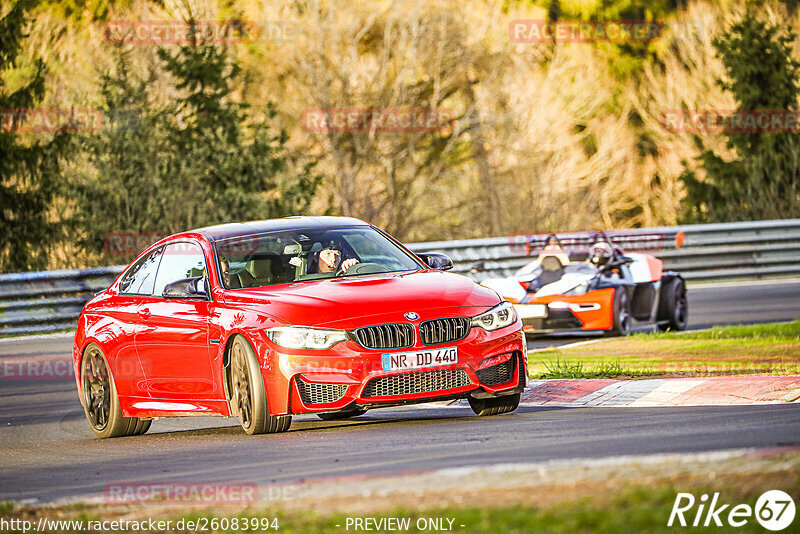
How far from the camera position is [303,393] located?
9.80 meters

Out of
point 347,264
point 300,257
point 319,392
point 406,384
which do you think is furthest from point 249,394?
point 347,264

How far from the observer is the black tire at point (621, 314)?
1741 cm

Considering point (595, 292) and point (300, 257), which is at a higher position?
point (300, 257)

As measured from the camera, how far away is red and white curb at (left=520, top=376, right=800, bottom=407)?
10.6 metres

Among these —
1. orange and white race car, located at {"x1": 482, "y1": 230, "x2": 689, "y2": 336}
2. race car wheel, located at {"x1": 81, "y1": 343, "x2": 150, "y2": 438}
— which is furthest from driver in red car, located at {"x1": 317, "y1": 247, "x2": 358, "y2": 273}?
orange and white race car, located at {"x1": 482, "y1": 230, "x2": 689, "y2": 336}

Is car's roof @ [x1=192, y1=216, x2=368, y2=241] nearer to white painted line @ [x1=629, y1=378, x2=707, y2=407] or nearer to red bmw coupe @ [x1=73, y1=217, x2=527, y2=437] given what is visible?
red bmw coupe @ [x1=73, y1=217, x2=527, y2=437]

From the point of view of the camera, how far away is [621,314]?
1756 centimetres

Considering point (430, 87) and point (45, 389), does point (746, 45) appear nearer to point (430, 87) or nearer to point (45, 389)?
point (430, 87)

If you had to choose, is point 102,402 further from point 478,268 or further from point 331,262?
point 478,268

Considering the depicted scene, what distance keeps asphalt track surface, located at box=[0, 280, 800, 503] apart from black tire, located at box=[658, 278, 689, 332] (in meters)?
6.80

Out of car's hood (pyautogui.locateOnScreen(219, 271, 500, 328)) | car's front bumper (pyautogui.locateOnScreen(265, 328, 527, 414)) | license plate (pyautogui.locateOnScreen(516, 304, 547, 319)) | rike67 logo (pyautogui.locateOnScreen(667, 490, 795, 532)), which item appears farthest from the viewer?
license plate (pyautogui.locateOnScreen(516, 304, 547, 319))

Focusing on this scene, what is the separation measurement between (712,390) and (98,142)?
68.9 ft

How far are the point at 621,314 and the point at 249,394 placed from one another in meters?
8.32

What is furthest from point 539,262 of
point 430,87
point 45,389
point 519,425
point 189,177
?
point 430,87
